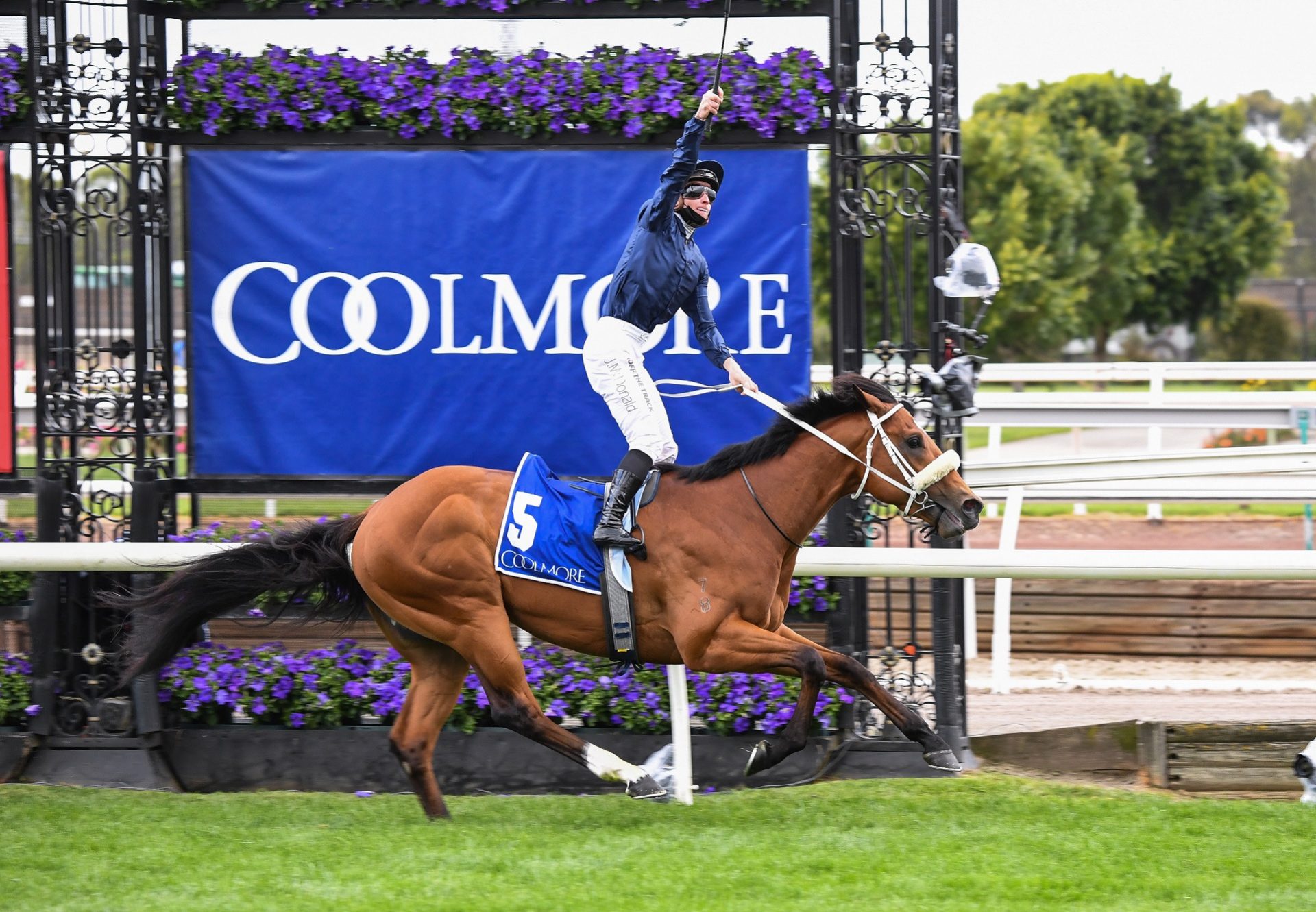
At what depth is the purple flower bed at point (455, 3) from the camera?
608 centimetres

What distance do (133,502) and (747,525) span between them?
264 centimetres

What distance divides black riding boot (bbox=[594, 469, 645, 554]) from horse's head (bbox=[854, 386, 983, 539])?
2.55 ft

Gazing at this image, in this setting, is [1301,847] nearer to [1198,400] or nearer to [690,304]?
[690,304]

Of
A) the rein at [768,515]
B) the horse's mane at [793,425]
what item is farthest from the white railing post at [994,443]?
the rein at [768,515]

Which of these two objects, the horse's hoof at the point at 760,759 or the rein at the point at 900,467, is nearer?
the horse's hoof at the point at 760,759

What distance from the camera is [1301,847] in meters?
4.41

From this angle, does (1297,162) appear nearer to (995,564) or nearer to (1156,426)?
(1156,426)

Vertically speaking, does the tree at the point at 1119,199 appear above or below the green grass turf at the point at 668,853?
above

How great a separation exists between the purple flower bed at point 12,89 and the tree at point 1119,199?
21.4 meters

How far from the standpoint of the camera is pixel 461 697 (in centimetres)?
579

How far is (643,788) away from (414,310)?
2.39 meters

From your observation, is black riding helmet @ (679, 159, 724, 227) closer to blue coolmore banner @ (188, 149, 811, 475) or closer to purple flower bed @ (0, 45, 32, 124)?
blue coolmore banner @ (188, 149, 811, 475)

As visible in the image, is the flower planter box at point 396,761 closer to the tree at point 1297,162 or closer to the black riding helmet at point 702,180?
the black riding helmet at point 702,180

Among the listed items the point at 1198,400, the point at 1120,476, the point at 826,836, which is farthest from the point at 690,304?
the point at 1198,400
